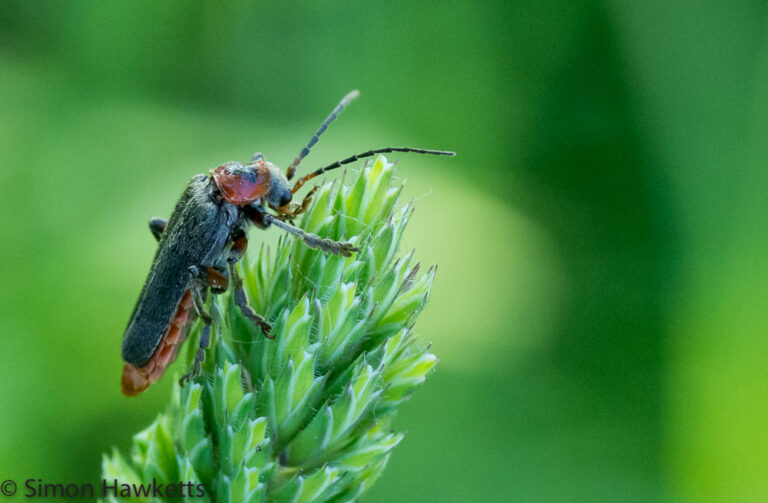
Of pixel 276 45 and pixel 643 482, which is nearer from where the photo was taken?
pixel 643 482

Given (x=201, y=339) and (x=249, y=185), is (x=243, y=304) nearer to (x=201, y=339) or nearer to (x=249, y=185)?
(x=201, y=339)

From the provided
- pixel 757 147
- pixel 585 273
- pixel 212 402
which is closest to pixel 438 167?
pixel 585 273

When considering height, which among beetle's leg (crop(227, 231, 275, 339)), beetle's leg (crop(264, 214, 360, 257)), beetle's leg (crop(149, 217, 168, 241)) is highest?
beetle's leg (crop(149, 217, 168, 241))

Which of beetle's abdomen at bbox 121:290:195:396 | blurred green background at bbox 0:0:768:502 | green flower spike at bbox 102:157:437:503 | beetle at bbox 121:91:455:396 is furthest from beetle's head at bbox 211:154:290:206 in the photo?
blurred green background at bbox 0:0:768:502

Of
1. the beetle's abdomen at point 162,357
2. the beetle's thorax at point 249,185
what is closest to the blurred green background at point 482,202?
the beetle's abdomen at point 162,357

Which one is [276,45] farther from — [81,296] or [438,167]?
[81,296]

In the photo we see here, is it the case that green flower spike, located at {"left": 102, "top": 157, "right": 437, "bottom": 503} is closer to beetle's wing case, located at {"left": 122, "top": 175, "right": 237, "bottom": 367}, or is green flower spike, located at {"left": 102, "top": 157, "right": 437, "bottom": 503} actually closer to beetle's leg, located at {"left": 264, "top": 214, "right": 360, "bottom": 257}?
beetle's leg, located at {"left": 264, "top": 214, "right": 360, "bottom": 257}

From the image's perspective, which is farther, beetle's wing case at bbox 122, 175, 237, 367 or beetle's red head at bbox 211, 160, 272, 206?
beetle's red head at bbox 211, 160, 272, 206

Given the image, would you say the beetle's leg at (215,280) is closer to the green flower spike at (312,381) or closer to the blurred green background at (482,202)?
the green flower spike at (312,381)
